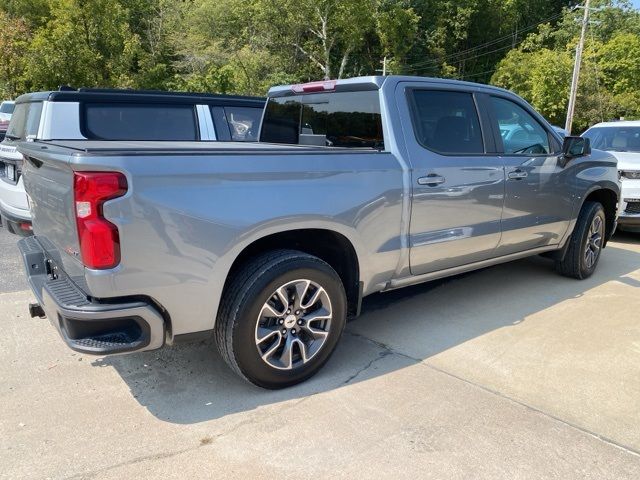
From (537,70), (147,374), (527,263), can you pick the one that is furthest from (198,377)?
(537,70)

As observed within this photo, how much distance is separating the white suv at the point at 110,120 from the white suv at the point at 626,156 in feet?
16.9

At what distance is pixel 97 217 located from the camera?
2551 mm

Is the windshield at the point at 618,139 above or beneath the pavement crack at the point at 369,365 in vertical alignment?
above

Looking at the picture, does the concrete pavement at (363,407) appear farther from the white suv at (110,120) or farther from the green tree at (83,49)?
the green tree at (83,49)

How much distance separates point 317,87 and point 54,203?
224 cm

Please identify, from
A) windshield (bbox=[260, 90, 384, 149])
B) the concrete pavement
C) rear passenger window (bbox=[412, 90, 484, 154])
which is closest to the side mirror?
rear passenger window (bbox=[412, 90, 484, 154])

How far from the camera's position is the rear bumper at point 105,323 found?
2.62 metres

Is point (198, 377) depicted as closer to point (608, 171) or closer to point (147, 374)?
point (147, 374)

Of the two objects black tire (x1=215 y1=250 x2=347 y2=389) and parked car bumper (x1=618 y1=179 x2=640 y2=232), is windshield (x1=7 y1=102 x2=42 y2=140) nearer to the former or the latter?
black tire (x1=215 y1=250 x2=347 y2=389)

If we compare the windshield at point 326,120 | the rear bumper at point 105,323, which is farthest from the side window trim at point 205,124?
the rear bumper at point 105,323

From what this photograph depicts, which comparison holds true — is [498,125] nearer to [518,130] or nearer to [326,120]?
[518,130]

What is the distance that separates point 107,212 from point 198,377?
140 centimetres

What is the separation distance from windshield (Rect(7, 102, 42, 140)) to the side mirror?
5171mm

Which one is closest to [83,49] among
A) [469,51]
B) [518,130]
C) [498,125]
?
[518,130]
